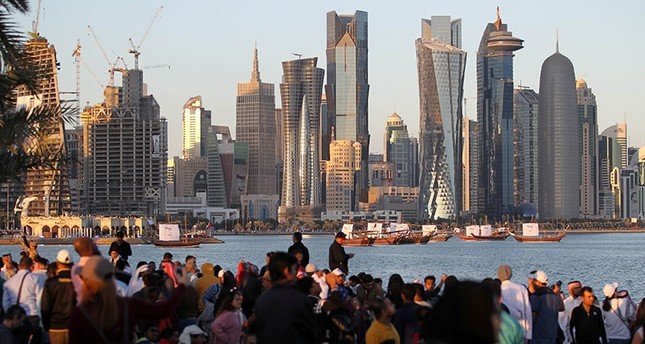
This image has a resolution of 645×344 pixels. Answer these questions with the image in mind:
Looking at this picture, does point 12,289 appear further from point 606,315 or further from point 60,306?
point 606,315

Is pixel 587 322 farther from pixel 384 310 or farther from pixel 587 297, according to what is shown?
pixel 384 310

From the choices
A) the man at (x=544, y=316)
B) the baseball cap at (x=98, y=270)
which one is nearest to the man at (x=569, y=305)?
the man at (x=544, y=316)

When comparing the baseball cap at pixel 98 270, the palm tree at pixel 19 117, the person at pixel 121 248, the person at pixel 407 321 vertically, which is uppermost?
the palm tree at pixel 19 117

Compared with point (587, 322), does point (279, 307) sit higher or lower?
higher

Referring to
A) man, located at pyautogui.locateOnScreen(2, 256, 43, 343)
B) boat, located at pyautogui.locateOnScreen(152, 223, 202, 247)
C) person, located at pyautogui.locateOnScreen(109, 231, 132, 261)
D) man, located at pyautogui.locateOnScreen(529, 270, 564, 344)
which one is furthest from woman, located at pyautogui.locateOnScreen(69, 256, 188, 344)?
boat, located at pyautogui.locateOnScreen(152, 223, 202, 247)

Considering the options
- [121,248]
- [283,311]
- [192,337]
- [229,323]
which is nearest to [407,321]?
[229,323]

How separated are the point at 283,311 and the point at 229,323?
11.6 feet

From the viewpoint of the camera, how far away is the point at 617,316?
1745 centimetres

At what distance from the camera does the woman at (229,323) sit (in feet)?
45.5

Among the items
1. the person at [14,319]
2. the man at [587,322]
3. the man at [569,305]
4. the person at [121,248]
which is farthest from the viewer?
the person at [121,248]

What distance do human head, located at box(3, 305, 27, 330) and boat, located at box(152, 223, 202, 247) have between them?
431ft

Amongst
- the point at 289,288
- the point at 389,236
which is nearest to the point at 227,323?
the point at 289,288

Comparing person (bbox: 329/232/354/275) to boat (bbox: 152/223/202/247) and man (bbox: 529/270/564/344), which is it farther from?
boat (bbox: 152/223/202/247)

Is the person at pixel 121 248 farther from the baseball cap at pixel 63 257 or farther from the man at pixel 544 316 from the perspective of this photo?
the man at pixel 544 316
